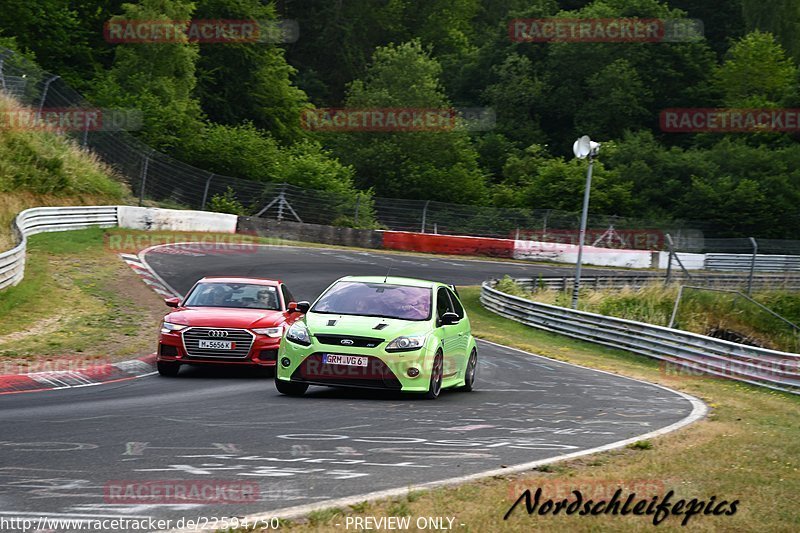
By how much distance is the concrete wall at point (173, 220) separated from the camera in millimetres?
37438

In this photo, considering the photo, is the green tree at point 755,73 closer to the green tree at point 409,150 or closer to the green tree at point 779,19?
the green tree at point 779,19

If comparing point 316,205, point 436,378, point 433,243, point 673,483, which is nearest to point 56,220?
point 316,205

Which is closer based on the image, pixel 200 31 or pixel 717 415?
pixel 717 415

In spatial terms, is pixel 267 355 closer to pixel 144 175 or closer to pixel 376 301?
pixel 376 301

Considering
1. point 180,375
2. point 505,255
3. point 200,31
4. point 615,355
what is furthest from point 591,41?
point 180,375

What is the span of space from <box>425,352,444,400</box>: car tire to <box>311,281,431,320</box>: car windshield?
53 centimetres

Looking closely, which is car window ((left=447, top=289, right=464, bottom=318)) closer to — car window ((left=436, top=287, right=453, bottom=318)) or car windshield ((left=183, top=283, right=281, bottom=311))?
car window ((left=436, top=287, right=453, bottom=318))

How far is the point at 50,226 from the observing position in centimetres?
3259

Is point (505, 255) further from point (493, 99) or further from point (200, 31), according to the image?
point (493, 99)

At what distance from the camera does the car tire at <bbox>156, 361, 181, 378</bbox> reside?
14.9 m

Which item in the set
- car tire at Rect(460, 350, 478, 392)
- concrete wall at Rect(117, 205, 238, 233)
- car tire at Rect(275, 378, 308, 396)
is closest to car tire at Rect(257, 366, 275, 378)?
car tire at Rect(275, 378, 308, 396)

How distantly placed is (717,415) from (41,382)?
8177 millimetres

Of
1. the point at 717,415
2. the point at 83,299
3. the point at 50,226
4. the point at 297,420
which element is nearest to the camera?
the point at 297,420

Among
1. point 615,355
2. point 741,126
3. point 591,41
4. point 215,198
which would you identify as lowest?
point 615,355
